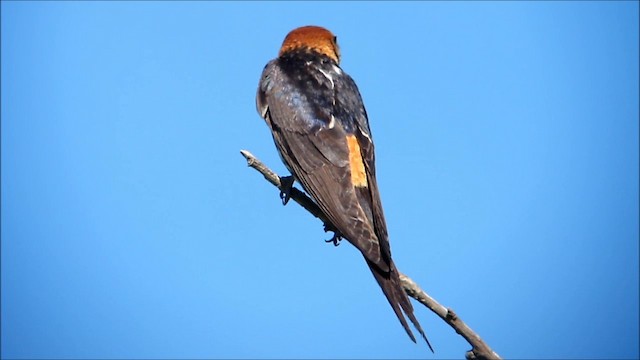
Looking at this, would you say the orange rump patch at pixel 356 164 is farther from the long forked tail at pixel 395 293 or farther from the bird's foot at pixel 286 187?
the long forked tail at pixel 395 293

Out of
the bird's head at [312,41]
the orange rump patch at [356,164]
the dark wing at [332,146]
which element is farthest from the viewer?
the bird's head at [312,41]

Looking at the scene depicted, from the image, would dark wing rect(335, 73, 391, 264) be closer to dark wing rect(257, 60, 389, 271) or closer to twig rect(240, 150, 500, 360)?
dark wing rect(257, 60, 389, 271)

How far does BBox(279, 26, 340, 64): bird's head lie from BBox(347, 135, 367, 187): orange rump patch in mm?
1312

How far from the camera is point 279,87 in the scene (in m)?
5.77

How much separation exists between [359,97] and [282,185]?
3.34 ft

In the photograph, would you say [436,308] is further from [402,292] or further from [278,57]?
[278,57]

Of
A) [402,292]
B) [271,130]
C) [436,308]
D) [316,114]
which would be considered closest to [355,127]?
[316,114]

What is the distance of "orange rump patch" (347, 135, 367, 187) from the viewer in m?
4.94

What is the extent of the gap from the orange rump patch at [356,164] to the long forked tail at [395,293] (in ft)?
3.28

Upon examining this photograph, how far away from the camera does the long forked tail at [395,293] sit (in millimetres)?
3504

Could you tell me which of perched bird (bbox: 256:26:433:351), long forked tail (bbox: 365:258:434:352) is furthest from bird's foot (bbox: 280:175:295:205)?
long forked tail (bbox: 365:258:434:352)

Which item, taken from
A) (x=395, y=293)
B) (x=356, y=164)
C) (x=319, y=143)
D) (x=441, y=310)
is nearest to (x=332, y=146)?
(x=319, y=143)

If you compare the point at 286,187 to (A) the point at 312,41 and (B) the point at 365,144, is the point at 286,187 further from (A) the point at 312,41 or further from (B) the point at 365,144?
(A) the point at 312,41

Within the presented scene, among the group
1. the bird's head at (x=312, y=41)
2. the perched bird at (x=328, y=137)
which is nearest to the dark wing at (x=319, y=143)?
the perched bird at (x=328, y=137)
